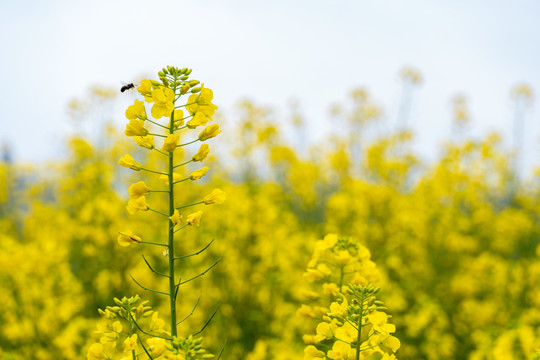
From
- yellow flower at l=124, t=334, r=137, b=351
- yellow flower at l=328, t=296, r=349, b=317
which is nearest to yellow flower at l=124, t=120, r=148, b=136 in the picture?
yellow flower at l=124, t=334, r=137, b=351

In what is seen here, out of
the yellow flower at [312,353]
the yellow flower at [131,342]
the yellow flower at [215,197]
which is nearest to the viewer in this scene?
the yellow flower at [131,342]

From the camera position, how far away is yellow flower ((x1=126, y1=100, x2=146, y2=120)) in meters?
1.94

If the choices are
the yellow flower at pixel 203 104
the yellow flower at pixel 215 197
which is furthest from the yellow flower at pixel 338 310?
the yellow flower at pixel 203 104

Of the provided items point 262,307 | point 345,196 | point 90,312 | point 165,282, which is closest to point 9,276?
point 90,312

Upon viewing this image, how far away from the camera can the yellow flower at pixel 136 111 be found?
1.94 meters

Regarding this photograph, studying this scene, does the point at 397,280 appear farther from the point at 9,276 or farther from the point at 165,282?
the point at 9,276

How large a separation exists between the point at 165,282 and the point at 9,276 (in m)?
1.85

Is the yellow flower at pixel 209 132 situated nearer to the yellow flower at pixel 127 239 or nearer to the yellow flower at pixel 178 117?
the yellow flower at pixel 178 117

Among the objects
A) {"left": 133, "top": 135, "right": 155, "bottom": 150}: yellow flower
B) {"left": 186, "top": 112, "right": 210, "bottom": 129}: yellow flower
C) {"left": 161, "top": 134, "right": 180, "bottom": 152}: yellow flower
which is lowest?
{"left": 133, "top": 135, "right": 155, "bottom": 150}: yellow flower

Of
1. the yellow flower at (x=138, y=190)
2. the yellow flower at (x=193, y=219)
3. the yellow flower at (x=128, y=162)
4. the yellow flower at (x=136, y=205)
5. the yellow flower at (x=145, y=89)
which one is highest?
the yellow flower at (x=145, y=89)

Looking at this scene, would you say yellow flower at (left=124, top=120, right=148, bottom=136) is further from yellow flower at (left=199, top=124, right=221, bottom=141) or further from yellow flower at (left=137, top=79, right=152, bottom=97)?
yellow flower at (left=199, top=124, right=221, bottom=141)

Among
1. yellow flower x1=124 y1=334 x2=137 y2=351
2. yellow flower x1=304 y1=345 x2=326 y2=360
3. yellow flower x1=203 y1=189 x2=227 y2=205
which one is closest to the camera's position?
yellow flower x1=124 y1=334 x2=137 y2=351

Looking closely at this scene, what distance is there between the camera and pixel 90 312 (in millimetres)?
5789

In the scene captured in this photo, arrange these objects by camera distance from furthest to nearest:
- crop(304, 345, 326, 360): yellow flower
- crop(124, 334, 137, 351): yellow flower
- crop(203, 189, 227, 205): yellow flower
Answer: crop(203, 189, 227, 205): yellow flower < crop(304, 345, 326, 360): yellow flower < crop(124, 334, 137, 351): yellow flower
